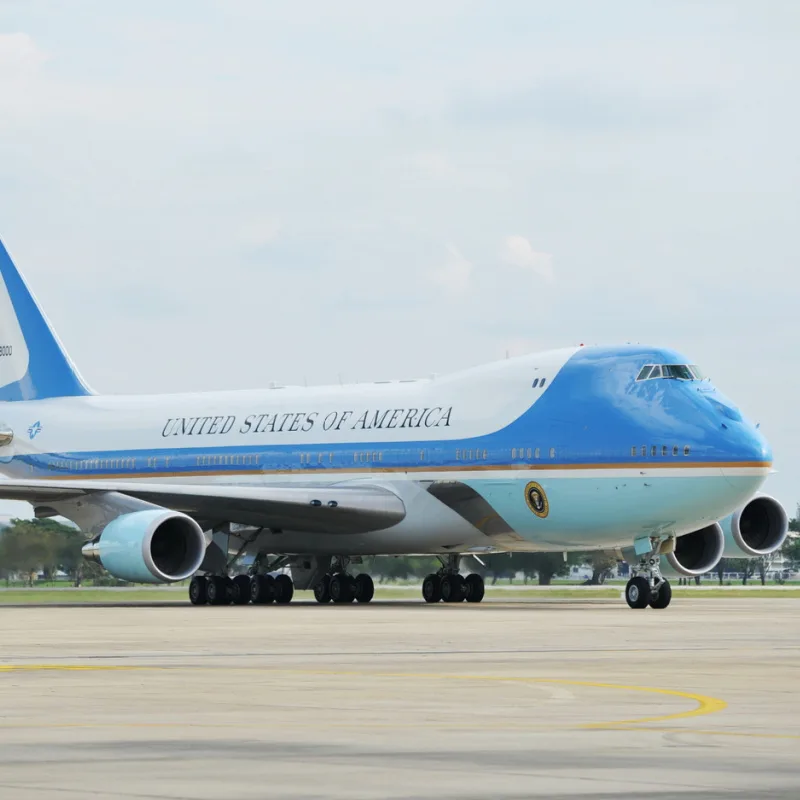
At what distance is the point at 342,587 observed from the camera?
1799 inches

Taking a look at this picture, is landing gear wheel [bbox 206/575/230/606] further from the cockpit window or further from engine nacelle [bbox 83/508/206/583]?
the cockpit window

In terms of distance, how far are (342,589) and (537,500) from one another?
8005mm

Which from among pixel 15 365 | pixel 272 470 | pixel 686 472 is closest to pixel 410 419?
pixel 272 470

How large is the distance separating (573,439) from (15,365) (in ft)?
70.6

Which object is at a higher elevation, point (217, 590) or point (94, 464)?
point (94, 464)

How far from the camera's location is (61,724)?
1355cm

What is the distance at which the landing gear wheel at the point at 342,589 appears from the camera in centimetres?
4562

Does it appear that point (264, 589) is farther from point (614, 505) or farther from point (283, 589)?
point (614, 505)

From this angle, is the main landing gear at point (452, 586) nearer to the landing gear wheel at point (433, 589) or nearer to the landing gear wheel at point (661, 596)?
the landing gear wheel at point (433, 589)

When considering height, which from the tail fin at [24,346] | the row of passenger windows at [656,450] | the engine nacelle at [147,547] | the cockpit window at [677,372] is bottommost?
the engine nacelle at [147,547]

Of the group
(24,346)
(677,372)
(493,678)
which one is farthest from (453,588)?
(493,678)

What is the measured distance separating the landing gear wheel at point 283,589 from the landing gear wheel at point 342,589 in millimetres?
1260

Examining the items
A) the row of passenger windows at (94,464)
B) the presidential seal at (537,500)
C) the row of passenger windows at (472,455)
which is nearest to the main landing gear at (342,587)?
the row of passenger windows at (472,455)

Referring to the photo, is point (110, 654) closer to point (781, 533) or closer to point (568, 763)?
point (568, 763)
